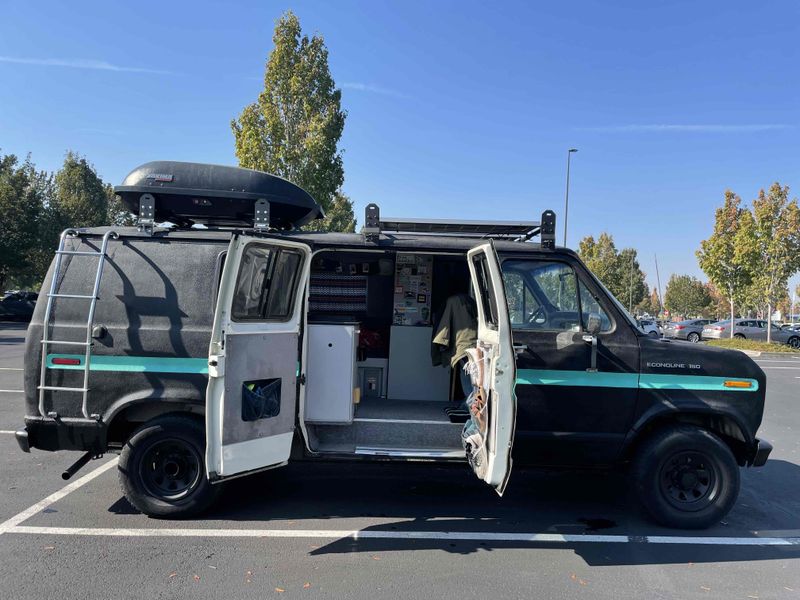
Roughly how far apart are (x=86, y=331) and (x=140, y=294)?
1.63 ft

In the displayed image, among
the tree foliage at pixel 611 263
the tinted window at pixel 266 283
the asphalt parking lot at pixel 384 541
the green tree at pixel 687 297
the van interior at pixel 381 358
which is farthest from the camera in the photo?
the green tree at pixel 687 297

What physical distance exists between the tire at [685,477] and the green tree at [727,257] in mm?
27446

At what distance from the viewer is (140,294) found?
440cm

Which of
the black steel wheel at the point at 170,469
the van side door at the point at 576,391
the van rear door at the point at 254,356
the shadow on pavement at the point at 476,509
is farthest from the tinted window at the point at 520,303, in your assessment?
the black steel wheel at the point at 170,469

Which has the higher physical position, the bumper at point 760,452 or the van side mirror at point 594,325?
the van side mirror at point 594,325

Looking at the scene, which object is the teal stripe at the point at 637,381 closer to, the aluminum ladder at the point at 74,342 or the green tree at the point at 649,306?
the aluminum ladder at the point at 74,342

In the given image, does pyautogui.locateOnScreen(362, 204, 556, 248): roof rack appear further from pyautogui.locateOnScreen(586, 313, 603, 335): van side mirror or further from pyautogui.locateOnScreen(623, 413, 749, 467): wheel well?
pyautogui.locateOnScreen(623, 413, 749, 467): wheel well

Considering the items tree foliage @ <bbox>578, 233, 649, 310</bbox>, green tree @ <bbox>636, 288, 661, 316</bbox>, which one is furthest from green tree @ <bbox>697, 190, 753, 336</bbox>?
green tree @ <bbox>636, 288, 661, 316</bbox>

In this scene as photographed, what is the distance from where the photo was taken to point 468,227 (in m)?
5.13

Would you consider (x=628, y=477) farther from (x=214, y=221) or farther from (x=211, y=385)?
(x=214, y=221)

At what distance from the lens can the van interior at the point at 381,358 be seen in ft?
15.7

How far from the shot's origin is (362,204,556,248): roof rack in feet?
15.3

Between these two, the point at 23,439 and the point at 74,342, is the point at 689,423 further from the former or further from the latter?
the point at 23,439

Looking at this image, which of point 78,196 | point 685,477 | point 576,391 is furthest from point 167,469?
point 78,196
